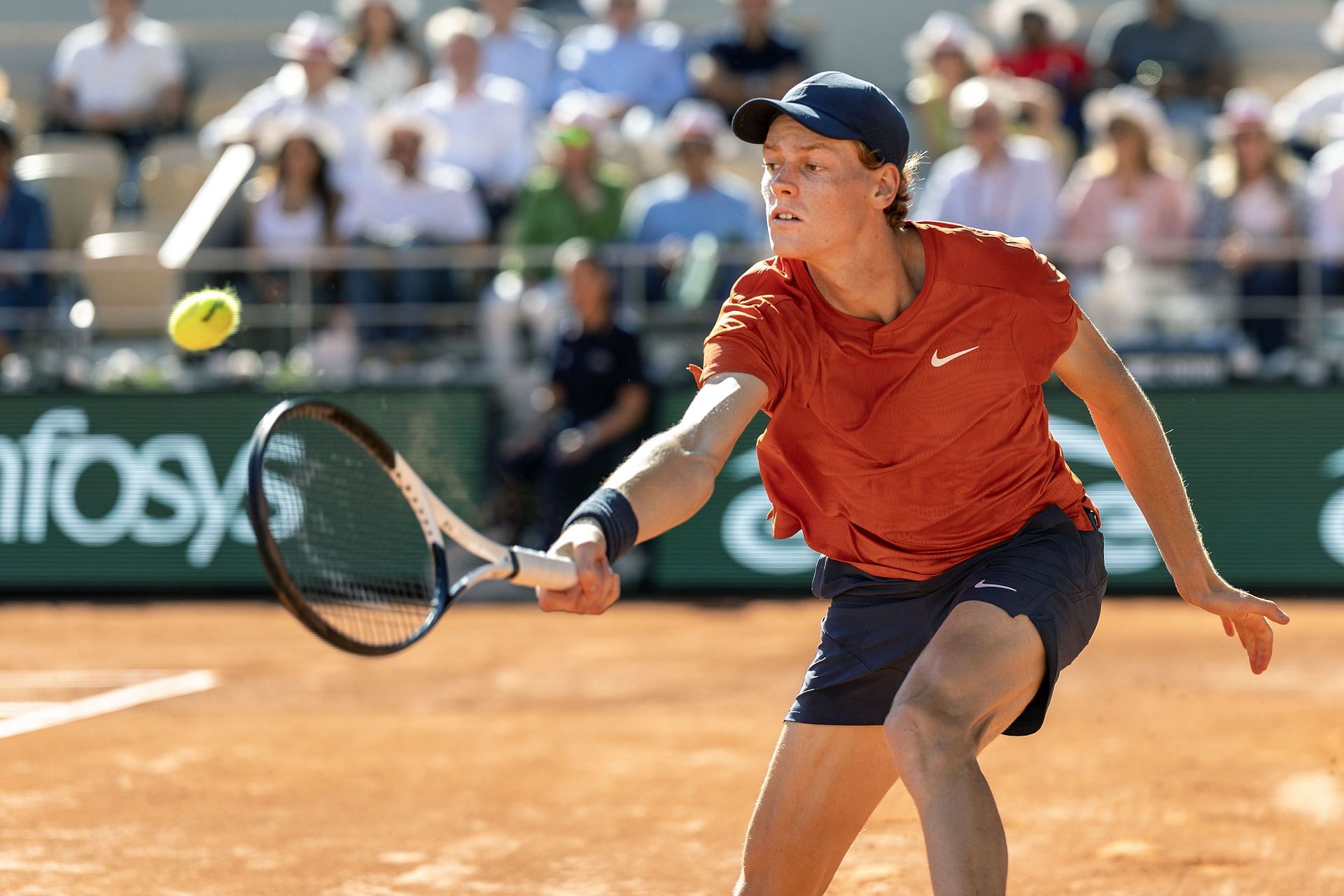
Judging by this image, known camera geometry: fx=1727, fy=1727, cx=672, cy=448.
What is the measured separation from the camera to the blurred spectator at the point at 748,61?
40.0 ft

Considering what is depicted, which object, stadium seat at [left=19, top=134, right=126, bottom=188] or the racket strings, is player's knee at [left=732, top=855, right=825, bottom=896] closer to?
the racket strings

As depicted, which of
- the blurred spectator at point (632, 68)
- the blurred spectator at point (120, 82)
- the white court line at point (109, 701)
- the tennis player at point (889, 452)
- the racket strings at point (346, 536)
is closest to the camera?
the tennis player at point (889, 452)

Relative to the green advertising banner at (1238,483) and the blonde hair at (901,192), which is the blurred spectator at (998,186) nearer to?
the green advertising banner at (1238,483)

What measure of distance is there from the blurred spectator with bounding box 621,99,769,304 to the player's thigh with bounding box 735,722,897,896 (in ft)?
23.3

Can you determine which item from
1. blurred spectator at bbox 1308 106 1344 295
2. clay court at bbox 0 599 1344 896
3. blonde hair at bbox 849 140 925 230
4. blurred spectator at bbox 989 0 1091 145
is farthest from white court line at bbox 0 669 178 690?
blurred spectator at bbox 989 0 1091 145

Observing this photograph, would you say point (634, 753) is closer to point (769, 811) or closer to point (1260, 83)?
point (769, 811)

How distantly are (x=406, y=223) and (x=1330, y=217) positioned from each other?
5.64 meters

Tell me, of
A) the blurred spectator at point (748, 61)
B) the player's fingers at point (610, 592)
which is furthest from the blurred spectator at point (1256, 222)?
the player's fingers at point (610, 592)

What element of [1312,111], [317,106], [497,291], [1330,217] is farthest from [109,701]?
[1312,111]

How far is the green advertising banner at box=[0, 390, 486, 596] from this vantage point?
10609 millimetres

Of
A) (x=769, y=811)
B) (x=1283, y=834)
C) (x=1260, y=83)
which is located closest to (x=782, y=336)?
(x=769, y=811)

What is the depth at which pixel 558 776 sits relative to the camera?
19.5ft

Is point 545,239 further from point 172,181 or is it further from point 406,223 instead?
point 172,181

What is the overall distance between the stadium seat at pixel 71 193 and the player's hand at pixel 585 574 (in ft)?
33.0
